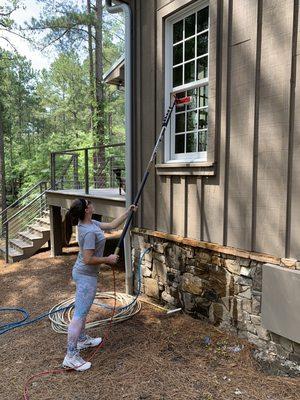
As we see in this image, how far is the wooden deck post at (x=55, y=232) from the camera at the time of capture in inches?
355

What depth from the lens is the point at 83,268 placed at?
3.42 meters

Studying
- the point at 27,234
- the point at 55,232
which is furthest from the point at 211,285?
the point at 27,234

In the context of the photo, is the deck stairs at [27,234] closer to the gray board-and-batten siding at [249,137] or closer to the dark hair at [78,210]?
the gray board-and-batten siding at [249,137]

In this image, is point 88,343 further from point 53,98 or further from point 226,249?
point 53,98

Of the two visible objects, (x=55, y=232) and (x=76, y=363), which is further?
(x=55, y=232)

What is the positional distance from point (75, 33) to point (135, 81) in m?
14.4

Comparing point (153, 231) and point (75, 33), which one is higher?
point (75, 33)

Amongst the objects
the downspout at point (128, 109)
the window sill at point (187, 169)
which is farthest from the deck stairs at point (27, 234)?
the window sill at point (187, 169)

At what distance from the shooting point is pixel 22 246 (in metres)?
9.27

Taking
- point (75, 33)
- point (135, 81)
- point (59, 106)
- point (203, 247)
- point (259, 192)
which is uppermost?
point (75, 33)

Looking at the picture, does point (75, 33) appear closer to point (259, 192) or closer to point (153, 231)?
point (153, 231)

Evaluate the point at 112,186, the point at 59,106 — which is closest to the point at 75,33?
the point at 59,106

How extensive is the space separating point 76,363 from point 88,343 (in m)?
0.44

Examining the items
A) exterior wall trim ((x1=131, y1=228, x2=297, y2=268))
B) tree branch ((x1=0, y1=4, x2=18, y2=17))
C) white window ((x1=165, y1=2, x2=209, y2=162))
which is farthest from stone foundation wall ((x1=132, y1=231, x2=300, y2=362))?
tree branch ((x1=0, y1=4, x2=18, y2=17))
